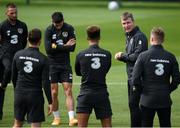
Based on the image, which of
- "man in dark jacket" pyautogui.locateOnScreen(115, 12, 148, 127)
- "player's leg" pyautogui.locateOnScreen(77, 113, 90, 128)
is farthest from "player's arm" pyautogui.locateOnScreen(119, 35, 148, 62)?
"player's leg" pyautogui.locateOnScreen(77, 113, 90, 128)

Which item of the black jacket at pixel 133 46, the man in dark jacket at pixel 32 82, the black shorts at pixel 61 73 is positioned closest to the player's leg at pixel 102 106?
the man in dark jacket at pixel 32 82

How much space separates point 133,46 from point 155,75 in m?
2.07

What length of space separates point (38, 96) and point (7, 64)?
4532mm

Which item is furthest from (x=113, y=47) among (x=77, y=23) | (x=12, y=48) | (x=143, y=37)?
(x=143, y=37)

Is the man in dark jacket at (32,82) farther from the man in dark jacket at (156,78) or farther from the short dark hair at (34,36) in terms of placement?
the man in dark jacket at (156,78)

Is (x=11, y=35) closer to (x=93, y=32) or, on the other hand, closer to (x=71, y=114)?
(x=71, y=114)

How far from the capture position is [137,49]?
1827 cm

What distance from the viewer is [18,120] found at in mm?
16672

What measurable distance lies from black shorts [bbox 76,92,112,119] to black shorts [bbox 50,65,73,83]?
3703mm

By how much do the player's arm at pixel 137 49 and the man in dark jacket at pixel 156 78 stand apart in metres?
1.63

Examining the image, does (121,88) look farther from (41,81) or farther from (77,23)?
(77,23)

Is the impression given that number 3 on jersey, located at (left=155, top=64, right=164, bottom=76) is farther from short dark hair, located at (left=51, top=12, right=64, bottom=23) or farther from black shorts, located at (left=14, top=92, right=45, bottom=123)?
short dark hair, located at (left=51, top=12, right=64, bottom=23)

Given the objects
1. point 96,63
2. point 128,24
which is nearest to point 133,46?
point 128,24

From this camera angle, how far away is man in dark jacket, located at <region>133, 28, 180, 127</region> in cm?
1638
